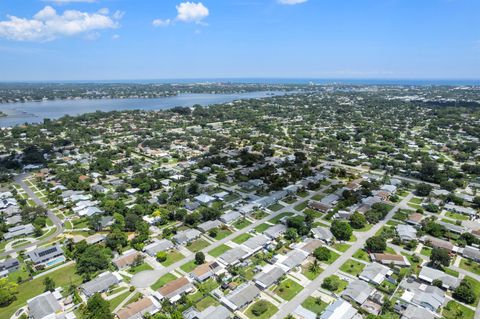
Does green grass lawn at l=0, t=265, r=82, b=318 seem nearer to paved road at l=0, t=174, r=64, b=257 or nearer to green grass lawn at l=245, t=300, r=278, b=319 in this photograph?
paved road at l=0, t=174, r=64, b=257

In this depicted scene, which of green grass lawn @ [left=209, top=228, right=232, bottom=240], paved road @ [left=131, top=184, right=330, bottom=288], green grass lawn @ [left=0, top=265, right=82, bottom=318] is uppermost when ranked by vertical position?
green grass lawn @ [left=209, top=228, right=232, bottom=240]

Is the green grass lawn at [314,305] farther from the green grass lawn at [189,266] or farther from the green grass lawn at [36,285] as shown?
the green grass lawn at [36,285]

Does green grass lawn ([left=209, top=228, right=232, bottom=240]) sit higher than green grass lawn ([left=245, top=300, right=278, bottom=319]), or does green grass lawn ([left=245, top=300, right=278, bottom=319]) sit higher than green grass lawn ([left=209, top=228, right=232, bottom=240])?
green grass lawn ([left=209, top=228, right=232, bottom=240])

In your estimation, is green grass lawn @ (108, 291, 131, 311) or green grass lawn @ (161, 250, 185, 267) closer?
green grass lawn @ (108, 291, 131, 311)

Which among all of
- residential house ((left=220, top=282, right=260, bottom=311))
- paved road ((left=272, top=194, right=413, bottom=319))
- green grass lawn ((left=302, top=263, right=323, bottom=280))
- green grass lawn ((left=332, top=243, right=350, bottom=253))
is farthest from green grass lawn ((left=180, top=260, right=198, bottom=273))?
green grass lawn ((left=332, top=243, right=350, bottom=253))

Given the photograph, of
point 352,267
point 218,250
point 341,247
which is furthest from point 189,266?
point 341,247

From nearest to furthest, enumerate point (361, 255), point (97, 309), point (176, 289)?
point (97, 309) → point (176, 289) → point (361, 255)

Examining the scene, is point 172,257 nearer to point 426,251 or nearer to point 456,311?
point 456,311
